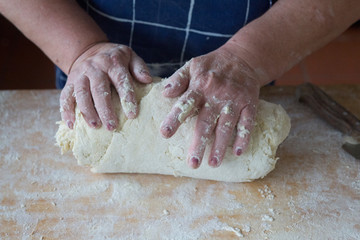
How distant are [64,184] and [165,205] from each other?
1.12ft

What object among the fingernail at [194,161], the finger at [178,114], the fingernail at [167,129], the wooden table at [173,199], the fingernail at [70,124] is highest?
the finger at [178,114]

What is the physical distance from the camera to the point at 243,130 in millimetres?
1248

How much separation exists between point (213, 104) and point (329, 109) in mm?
623

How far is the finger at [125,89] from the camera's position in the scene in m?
1.25

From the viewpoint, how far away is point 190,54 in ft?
5.52

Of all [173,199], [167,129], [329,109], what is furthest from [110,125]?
[329,109]

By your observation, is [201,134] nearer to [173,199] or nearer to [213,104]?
[213,104]

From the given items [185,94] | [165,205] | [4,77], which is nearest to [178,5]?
[185,94]

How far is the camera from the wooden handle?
153cm

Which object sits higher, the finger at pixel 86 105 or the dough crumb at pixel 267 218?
the finger at pixel 86 105

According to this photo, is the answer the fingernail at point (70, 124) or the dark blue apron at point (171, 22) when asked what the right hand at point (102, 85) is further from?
the dark blue apron at point (171, 22)

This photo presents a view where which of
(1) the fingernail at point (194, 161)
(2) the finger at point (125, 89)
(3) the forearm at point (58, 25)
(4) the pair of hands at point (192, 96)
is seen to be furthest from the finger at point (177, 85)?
(3) the forearm at point (58, 25)

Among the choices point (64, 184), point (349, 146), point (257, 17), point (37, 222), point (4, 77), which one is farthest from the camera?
point (4, 77)

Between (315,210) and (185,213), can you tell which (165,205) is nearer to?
(185,213)
